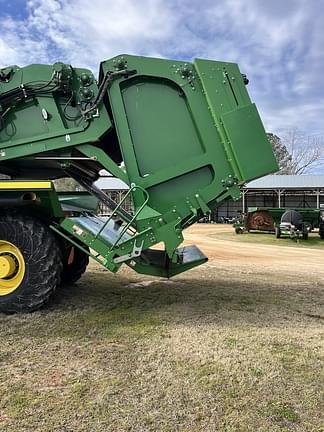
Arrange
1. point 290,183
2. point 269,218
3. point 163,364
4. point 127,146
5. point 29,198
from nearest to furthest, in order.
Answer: point 163,364, point 29,198, point 127,146, point 269,218, point 290,183

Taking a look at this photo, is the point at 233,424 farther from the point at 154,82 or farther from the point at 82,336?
the point at 154,82

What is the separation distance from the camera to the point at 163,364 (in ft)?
10.3

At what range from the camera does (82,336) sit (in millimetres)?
3738

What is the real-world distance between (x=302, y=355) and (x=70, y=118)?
128 inches

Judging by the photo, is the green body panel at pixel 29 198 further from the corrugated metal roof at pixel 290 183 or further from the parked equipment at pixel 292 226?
the corrugated metal roof at pixel 290 183

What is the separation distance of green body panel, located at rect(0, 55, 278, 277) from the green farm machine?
0.03 feet

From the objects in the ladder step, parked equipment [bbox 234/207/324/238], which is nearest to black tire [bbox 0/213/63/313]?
the ladder step

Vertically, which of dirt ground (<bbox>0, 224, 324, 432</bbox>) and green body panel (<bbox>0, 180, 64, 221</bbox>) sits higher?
green body panel (<bbox>0, 180, 64, 221</bbox>)

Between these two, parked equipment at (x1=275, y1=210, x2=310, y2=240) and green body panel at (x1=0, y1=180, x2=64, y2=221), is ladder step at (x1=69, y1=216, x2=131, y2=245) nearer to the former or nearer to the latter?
green body panel at (x1=0, y1=180, x2=64, y2=221)

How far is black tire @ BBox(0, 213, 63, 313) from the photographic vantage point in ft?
14.1

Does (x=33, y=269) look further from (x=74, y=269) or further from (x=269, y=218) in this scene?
(x=269, y=218)

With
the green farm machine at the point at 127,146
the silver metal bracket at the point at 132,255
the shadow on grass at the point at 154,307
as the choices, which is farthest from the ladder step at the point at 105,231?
the shadow on grass at the point at 154,307

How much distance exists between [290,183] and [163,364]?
37701mm

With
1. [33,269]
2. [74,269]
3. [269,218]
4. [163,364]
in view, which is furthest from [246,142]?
[269,218]
